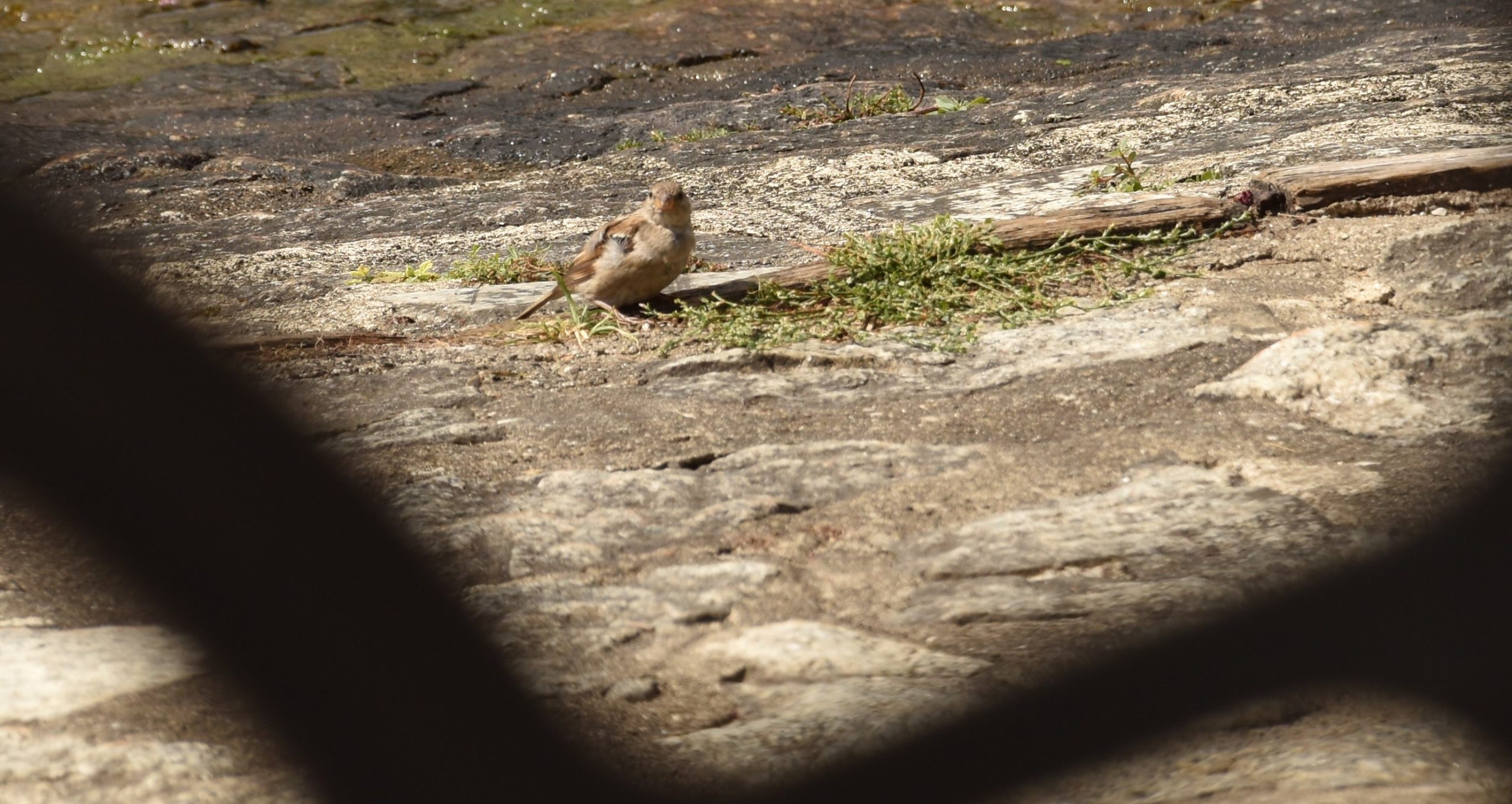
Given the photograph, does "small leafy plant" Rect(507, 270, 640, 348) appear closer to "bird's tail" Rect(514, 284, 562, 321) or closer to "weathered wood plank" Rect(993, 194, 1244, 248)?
"bird's tail" Rect(514, 284, 562, 321)

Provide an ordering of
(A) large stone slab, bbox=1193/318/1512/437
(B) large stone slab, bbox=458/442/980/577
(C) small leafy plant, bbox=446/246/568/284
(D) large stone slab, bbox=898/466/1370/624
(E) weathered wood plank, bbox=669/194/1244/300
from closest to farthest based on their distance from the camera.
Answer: (D) large stone slab, bbox=898/466/1370/624
(B) large stone slab, bbox=458/442/980/577
(A) large stone slab, bbox=1193/318/1512/437
(E) weathered wood plank, bbox=669/194/1244/300
(C) small leafy plant, bbox=446/246/568/284

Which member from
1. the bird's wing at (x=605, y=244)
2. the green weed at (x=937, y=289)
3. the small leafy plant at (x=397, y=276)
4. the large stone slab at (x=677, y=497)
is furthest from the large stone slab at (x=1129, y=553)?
the small leafy plant at (x=397, y=276)

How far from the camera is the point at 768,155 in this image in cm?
507

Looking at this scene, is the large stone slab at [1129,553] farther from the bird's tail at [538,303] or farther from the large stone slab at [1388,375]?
the bird's tail at [538,303]

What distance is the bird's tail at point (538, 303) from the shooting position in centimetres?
343

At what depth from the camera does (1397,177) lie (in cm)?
328

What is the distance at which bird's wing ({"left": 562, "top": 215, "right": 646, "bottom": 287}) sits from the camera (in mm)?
3264

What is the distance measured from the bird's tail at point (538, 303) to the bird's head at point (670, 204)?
360 mm

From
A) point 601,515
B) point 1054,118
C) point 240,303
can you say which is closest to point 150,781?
point 601,515

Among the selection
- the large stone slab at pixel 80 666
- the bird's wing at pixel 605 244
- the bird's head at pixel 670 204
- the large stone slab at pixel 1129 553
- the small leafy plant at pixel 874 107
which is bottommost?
the large stone slab at pixel 1129 553

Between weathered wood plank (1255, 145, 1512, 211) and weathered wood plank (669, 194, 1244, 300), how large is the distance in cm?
17

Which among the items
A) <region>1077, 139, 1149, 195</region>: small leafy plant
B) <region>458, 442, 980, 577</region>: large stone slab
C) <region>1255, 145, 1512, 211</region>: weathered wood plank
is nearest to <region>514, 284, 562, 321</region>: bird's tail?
<region>458, 442, 980, 577</region>: large stone slab

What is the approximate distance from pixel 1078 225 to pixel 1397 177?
0.83 meters

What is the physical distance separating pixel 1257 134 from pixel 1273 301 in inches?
62.0
